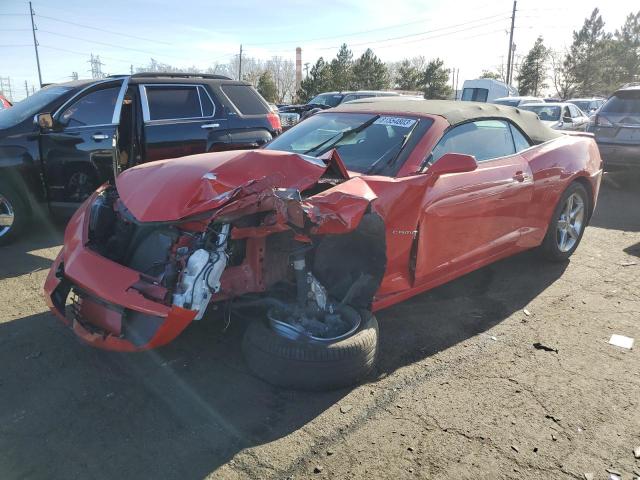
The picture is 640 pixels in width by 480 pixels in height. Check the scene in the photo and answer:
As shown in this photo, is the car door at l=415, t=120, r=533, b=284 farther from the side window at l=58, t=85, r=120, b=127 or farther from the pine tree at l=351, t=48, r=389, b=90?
the pine tree at l=351, t=48, r=389, b=90

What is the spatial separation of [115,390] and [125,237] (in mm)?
999

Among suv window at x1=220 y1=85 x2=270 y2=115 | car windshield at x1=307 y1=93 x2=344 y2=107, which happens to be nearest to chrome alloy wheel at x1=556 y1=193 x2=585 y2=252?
suv window at x1=220 y1=85 x2=270 y2=115

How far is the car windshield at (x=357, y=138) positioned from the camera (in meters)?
3.66

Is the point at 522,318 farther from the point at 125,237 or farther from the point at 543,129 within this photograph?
the point at 125,237

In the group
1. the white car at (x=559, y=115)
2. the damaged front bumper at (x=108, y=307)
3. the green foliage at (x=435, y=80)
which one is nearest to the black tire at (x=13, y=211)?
the damaged front bumper at (x=108, y=307)

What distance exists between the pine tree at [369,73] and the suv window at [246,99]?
37.8m

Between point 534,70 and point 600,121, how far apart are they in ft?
154

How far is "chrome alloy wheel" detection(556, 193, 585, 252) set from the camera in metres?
5.09

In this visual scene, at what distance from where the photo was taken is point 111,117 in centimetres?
605

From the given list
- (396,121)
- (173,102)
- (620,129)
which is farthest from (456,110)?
(620,129)

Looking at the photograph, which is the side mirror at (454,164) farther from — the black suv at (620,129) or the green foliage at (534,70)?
the green foliage at (534,70)

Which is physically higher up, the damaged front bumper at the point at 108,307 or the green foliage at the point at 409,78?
the green foliage at the point at 409,78

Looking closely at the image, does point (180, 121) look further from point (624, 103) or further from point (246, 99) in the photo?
point (624, 103)

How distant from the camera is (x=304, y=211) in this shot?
107 inches
